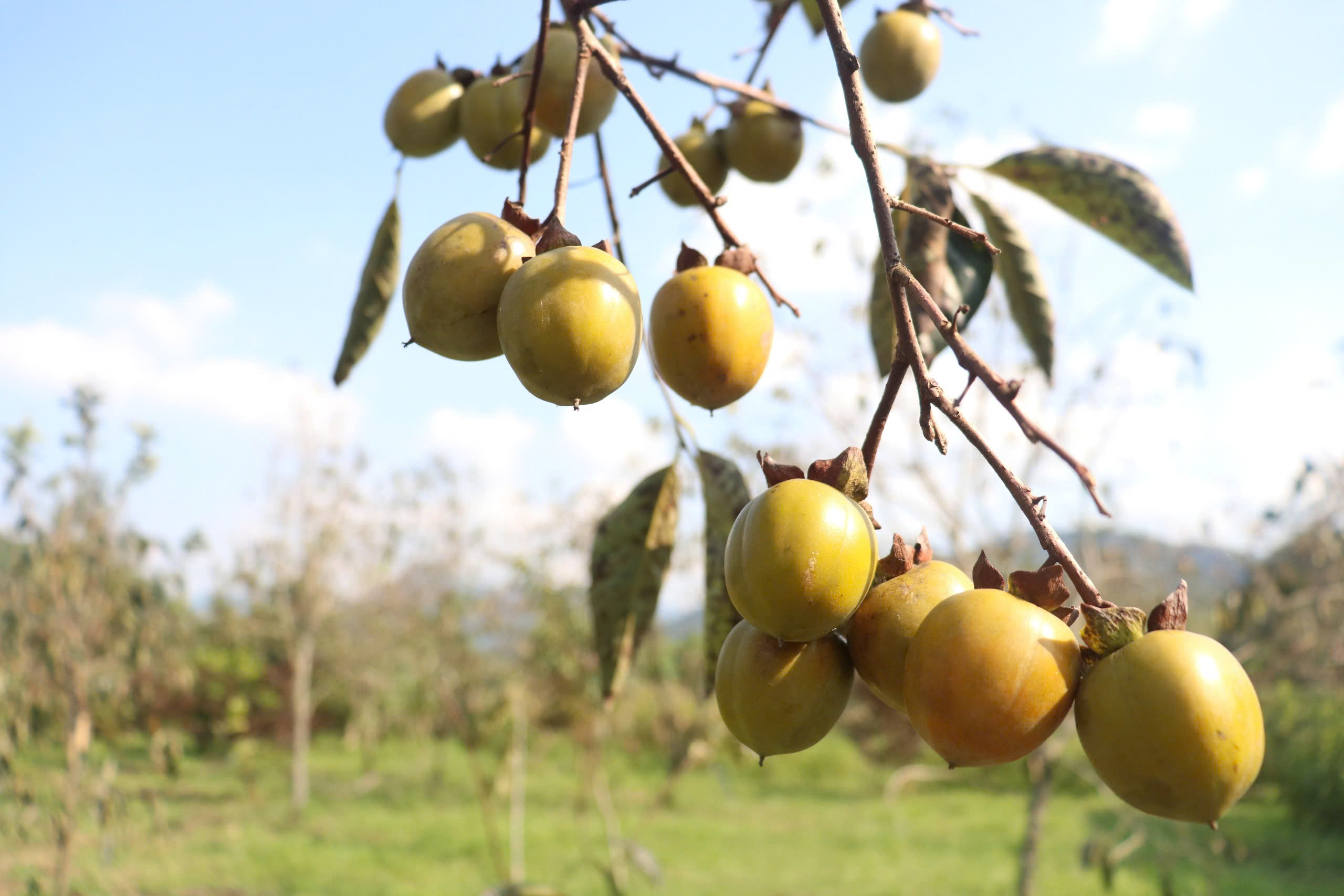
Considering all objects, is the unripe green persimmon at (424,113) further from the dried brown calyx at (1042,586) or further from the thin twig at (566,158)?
the dried brown calyx at (1042,586)

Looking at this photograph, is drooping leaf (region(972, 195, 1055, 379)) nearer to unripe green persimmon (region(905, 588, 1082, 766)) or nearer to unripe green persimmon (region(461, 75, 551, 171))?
unripe green persimmon (region(461, 75, 551, 171))

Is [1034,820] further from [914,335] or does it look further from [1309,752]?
[914,335]

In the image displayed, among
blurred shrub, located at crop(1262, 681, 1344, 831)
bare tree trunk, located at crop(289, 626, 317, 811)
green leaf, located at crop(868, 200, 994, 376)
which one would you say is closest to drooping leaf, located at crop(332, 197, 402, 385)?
green leaf, located at crop(868, 200, 994, 376)

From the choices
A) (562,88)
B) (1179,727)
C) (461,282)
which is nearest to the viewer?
(1179,727)

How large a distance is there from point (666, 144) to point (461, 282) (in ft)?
0.73

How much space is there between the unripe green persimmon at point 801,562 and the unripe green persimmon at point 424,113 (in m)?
0.81

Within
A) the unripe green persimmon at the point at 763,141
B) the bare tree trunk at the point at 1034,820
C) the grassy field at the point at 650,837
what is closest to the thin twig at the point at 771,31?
the unripe green persimmon at the point at 763,141

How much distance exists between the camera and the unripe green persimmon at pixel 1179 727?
2.02ft

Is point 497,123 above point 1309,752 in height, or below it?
above

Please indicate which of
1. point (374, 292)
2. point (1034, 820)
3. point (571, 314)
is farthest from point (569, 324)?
point (1034, 820)

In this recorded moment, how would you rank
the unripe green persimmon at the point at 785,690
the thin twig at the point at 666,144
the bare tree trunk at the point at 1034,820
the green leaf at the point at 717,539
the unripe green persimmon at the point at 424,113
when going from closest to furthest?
1. the unripe green persimmon at the point at 785,690
2. the thin twig at the point at 666,144
3. the green leaf at the point at 717,539
4. the unripe green persimmon at the point at 424,113
5. the bare tree trunk at the point at 1034,820

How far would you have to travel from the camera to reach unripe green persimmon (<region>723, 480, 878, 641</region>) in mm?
678

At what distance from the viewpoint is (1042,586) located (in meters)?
0.71

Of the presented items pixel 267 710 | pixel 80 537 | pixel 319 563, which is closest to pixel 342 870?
pixel 80 537
